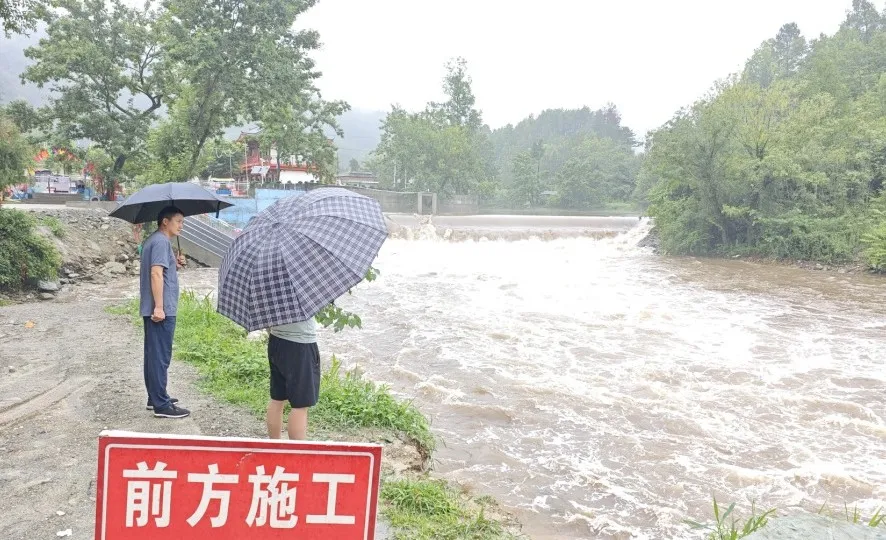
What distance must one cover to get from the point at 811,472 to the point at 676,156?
23.3 m

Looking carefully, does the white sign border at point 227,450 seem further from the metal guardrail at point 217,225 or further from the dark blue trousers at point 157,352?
the metal guardrail at point 217,225

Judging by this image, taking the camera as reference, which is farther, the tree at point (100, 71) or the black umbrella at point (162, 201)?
the tree at point (100, 71)

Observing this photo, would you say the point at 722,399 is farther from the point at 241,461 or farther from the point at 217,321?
the point at 241,461

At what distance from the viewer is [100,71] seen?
20.9 m

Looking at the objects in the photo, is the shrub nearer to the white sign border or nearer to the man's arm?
the man's arm

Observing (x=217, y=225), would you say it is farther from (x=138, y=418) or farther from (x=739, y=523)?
(x=739, y=523)

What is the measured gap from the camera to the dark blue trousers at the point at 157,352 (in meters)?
4.68

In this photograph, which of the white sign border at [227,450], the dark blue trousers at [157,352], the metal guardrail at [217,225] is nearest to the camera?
the white sign border at [227,450]

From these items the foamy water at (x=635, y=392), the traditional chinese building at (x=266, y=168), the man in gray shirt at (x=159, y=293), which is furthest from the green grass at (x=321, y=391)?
the traditional chinese building at (x=266, y=168)

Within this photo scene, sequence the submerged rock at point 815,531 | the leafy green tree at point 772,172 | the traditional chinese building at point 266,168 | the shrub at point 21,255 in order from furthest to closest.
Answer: the traditional chinese building at point 266,168
the leafy green tree at point 772,172
the shrub at point 21,255
the submerged rock at point 815,531

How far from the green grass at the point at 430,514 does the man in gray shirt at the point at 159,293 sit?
1964 mm

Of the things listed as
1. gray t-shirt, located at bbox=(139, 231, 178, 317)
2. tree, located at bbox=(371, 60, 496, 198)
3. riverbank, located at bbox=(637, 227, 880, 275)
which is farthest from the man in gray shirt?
tree, located at bbox=(371, 60, 496, 198)

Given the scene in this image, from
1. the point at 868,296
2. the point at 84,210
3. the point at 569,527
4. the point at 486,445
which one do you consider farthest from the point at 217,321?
the point at 868,296

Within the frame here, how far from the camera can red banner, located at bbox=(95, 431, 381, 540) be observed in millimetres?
1786
